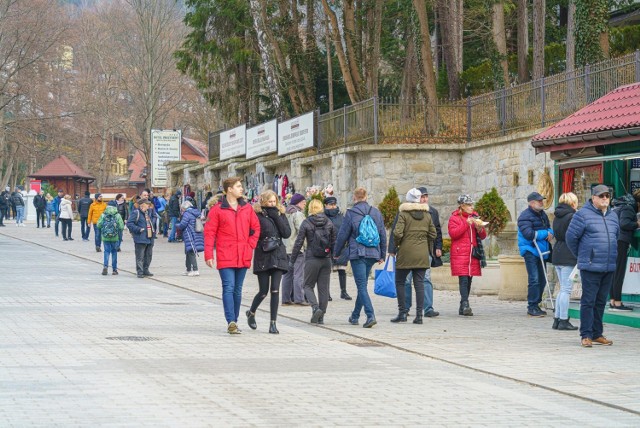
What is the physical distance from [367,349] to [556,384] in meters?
2.93

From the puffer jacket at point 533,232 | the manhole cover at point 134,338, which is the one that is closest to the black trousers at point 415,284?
the puffer jacket at point 533,232

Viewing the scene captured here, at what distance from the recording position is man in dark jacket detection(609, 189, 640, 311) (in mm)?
15000

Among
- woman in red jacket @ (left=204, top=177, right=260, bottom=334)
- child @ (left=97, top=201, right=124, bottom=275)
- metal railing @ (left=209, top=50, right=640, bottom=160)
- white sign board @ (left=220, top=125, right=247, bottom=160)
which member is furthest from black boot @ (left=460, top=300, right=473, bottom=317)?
white sign board @ (left=220, top=125, right=247, bottom=160)

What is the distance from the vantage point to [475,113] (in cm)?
2655

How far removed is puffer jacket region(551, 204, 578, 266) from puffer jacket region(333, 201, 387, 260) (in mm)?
2069

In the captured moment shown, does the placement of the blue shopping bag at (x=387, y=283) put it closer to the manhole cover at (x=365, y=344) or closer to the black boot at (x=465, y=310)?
the black boot at (x=465, y=310)

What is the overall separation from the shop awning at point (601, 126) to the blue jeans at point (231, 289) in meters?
4.77

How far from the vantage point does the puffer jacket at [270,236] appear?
557 inches

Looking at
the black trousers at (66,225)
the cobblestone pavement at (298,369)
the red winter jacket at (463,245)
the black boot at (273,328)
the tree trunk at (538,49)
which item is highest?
the tree trunk at (538,49)

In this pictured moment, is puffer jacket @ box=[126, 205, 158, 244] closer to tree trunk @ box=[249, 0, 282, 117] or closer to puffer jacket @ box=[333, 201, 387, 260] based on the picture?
puffer jacket @ box=[333, 201, 387, 260]

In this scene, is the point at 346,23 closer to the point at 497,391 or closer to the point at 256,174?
the point at 256,174

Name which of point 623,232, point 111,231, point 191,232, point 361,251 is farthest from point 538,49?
point 361,251

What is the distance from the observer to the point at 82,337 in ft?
43.1

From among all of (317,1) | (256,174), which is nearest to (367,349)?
(256,174)
